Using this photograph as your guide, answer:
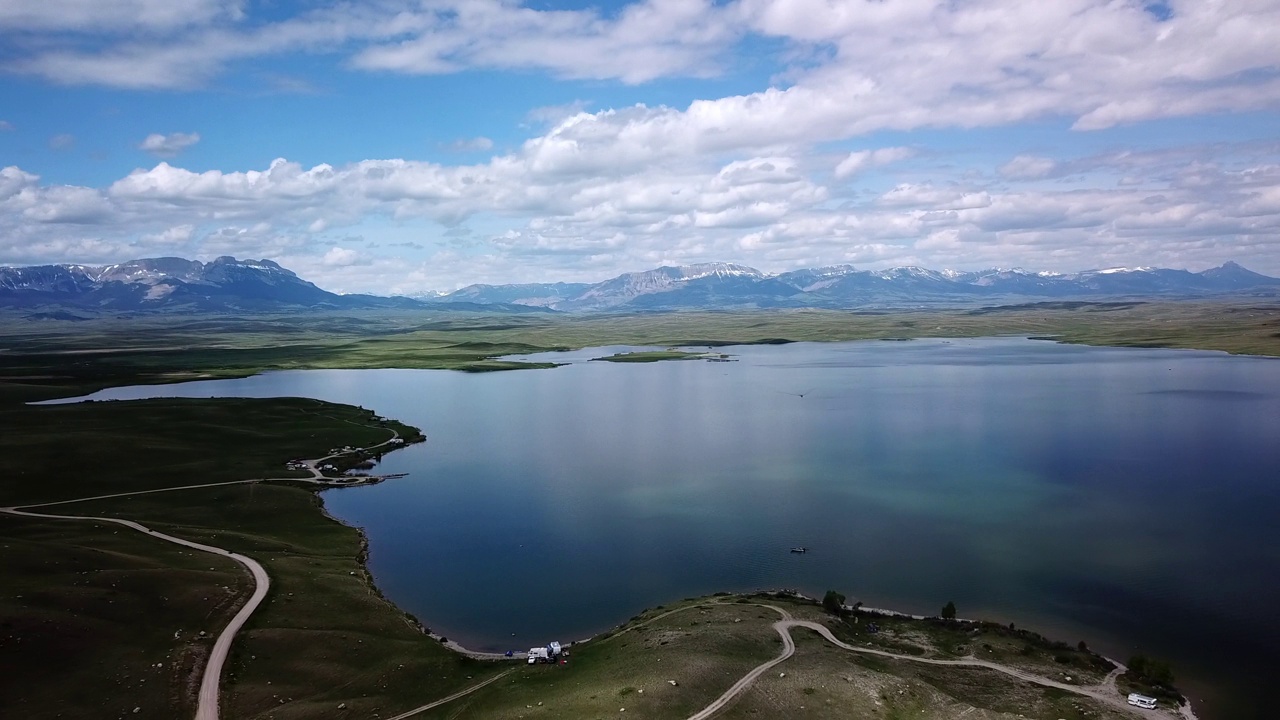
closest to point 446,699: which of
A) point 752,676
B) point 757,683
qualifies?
point 752,676

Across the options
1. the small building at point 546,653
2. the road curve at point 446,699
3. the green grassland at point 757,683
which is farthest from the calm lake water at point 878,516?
the green grassland at point 757,683

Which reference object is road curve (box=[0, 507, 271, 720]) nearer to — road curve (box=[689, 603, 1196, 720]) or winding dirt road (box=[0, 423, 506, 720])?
winding dirt road (box=[0, 423, 506, 720])

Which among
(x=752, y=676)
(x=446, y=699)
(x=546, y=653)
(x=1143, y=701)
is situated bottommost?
(x=1143, y=701)

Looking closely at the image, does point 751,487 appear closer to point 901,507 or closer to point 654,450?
point 901,507

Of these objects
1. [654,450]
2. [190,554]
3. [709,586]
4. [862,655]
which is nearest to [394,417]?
[654,450]

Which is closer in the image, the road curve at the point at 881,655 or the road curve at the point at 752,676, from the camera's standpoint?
the road curve at the point at 752,676

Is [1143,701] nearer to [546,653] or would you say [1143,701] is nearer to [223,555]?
[546,653]

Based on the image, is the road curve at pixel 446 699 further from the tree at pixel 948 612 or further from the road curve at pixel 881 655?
the tree at pixel 948 612
